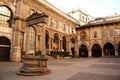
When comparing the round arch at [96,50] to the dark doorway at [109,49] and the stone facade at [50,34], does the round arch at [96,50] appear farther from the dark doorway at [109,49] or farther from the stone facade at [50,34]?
the dark doorway at [109,49]

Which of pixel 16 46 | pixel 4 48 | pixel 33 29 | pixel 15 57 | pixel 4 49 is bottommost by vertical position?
pixel 15 57

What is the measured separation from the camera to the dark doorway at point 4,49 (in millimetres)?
18953

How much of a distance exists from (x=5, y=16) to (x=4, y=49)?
16.2 ft

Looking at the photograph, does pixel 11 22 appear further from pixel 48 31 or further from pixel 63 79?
pixel 63 79

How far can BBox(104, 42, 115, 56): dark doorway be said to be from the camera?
3316cm

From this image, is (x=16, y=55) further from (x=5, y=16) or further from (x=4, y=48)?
(x=5, y=16)

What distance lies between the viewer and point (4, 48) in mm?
19281

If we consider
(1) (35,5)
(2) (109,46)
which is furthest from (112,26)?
(1) (35,5)

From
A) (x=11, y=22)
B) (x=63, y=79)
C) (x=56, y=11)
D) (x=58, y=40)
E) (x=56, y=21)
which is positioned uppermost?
(x=56, y=11)

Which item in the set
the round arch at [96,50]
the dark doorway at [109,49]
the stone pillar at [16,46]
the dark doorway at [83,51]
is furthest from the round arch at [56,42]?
the dark doorway at [109,49]

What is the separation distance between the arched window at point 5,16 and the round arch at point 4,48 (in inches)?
84.4

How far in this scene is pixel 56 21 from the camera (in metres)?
30.5

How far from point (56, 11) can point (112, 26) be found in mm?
14419

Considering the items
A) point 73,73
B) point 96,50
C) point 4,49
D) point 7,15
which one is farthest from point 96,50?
point 73,73
